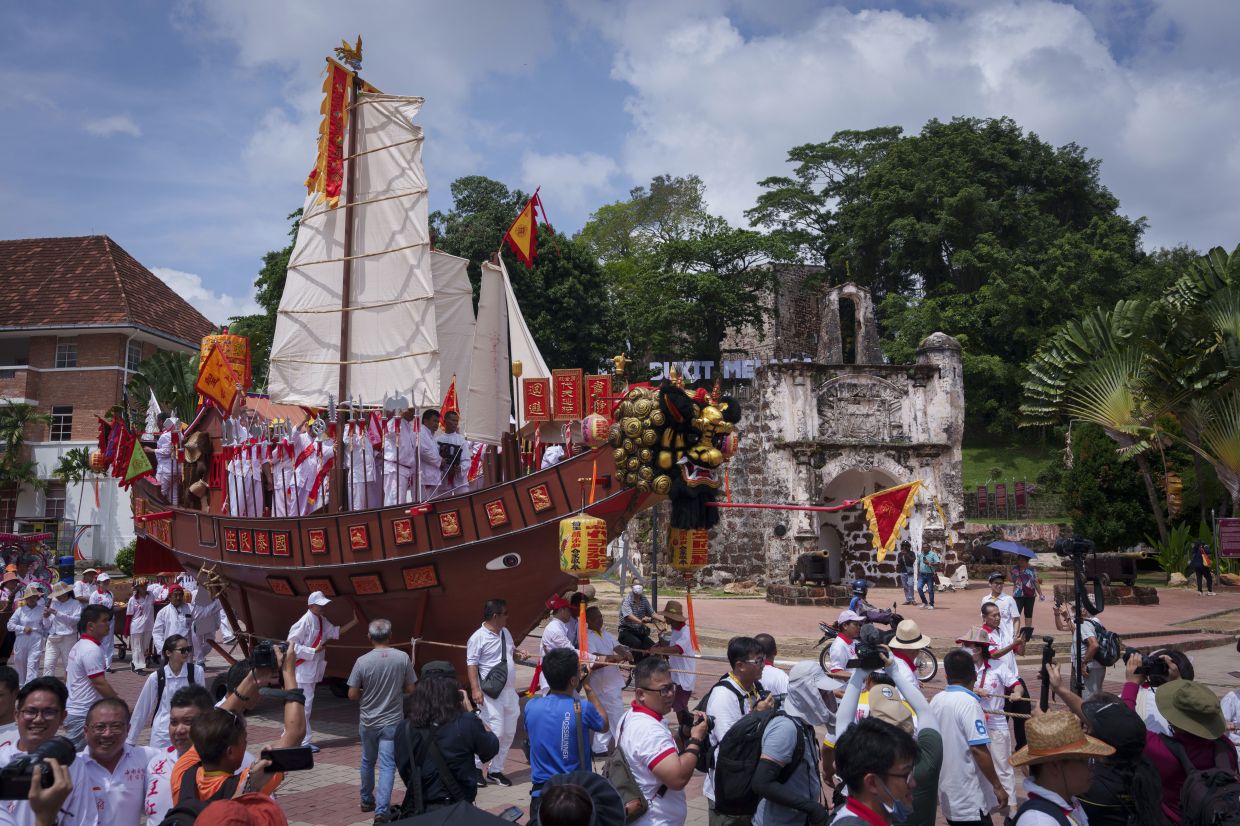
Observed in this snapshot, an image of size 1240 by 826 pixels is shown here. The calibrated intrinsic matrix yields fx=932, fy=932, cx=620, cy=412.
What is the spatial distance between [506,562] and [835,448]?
51.7ft

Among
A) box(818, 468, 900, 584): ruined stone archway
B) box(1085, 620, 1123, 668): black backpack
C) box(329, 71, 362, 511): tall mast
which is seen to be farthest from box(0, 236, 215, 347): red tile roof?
box(1085, 620, 1123, 668): black backpack

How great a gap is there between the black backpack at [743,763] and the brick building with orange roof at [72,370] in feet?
94.9

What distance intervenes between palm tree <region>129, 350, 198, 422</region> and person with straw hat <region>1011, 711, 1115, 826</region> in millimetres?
26399

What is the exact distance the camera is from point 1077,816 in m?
3.42

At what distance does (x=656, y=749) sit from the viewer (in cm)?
416

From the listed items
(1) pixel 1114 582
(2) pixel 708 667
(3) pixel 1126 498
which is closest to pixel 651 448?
(2) pixel 708 667

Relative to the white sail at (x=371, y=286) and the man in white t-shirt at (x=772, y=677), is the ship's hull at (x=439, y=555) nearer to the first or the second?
the man in white t-shirt at (x=772, y=677)

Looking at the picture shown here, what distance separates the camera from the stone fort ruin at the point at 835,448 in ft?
79.1

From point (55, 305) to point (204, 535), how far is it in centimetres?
2163

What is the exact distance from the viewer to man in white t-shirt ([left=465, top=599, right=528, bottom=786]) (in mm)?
7496

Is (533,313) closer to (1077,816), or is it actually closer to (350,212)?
(350,212)

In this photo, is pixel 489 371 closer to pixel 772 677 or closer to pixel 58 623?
pixel 58 623

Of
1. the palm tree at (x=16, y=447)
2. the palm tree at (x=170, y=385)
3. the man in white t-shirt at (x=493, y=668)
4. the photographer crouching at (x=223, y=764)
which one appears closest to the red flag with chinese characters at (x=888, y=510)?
the man in white t-shirt at (x=493, y=668)

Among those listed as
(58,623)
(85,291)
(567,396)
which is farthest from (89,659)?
(85,291)
